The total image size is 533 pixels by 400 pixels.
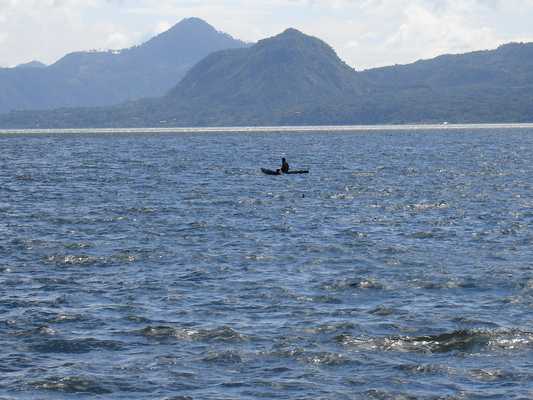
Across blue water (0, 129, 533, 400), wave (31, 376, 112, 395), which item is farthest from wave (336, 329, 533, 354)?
wave (31, 376, 112, 395)

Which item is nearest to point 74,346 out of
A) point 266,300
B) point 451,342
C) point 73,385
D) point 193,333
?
point 73,385

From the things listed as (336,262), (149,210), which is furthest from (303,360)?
(149,210)

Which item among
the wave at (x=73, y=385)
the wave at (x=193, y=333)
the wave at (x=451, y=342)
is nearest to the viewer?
the wave at (x=73, y=385)

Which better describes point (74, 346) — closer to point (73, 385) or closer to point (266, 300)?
point (73, 385)

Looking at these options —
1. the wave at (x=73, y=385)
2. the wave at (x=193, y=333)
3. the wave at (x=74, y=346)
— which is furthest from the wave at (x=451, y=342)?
the wave at (x=73, y=385)

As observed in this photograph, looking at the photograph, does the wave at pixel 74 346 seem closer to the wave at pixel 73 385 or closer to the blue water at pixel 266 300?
the blue water at pixel 266 300

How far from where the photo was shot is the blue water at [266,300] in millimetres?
26031

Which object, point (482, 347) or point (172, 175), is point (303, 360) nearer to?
point (482, 347)

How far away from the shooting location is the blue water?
85.4 ft

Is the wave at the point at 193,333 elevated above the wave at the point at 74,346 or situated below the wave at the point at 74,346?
above

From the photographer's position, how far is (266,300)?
35438 millimetres

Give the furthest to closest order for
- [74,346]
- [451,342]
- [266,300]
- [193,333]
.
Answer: [266,300] → [193,333] → [451,342] → [74,346]

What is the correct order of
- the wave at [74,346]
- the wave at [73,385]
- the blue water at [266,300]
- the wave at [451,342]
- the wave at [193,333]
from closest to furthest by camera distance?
the wave at [73,385], the blue water at [266,300], the wave at [74,346], the wave at [451,342], the wave at [193,333]

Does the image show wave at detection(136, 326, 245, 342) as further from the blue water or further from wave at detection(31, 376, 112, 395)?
wave at detection(31, 376, 112, 395)
